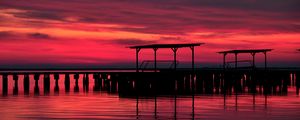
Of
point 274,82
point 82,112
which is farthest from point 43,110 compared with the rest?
point 274,82

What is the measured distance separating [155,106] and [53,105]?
5.31m

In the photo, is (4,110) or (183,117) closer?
(183,117)

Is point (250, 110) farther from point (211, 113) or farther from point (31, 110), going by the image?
point (31, 110)

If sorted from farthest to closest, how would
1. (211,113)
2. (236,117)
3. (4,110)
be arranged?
(4,110) < (211,113) < (236,117)

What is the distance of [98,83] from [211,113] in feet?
116

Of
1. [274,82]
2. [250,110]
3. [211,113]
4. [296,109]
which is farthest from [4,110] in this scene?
[274,82]

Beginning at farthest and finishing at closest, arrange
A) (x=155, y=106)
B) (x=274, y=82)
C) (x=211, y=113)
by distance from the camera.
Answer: (x=274, y=82) < (x=155, y=106) < (x=211, y=113)

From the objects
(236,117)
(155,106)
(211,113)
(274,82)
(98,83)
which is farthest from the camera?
(98,83)

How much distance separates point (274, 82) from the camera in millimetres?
54438

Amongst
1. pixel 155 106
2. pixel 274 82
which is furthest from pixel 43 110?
pixel 274 82

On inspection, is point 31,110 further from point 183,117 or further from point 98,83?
point 98,83

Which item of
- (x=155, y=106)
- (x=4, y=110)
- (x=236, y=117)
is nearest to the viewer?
(x=236, y=117)

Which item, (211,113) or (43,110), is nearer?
(211,113)

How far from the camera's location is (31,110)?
1082 inches
